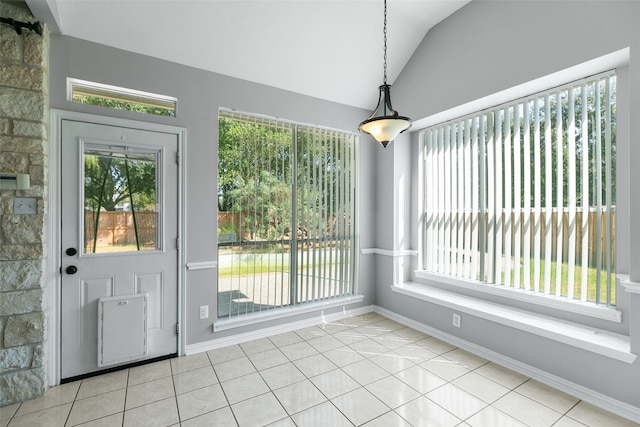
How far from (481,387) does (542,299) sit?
1.01 metres

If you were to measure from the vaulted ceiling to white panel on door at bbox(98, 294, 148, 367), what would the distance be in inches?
88.3

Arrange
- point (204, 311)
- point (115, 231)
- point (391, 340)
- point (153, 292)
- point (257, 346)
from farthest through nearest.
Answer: point (391, 340)
point (257, 346)
point (204, 311)
point (153, 292)
point (115, 231)

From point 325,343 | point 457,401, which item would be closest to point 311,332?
point 325,343

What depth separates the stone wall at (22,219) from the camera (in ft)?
6.88

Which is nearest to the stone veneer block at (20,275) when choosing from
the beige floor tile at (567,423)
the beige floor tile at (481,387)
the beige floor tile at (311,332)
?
the beige floor tile at (311,332)

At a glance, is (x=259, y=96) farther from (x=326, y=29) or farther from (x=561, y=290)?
(x=561, y=290)

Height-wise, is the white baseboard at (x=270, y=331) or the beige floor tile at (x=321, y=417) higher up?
the white baseboard at (x=270, y=331)

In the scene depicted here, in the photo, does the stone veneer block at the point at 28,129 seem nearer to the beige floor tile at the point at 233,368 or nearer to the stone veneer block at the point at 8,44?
the stone veneer block at the point at 8,44

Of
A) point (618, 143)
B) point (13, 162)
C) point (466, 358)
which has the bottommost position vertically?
point (466, 358)

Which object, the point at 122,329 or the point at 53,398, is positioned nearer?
the point at 53,398

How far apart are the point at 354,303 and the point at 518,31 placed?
3.43 meters

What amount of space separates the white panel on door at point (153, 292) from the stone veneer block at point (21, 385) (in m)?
0.76

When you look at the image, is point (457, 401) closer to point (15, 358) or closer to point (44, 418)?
point (44, 418)

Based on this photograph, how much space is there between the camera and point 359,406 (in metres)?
2.12
